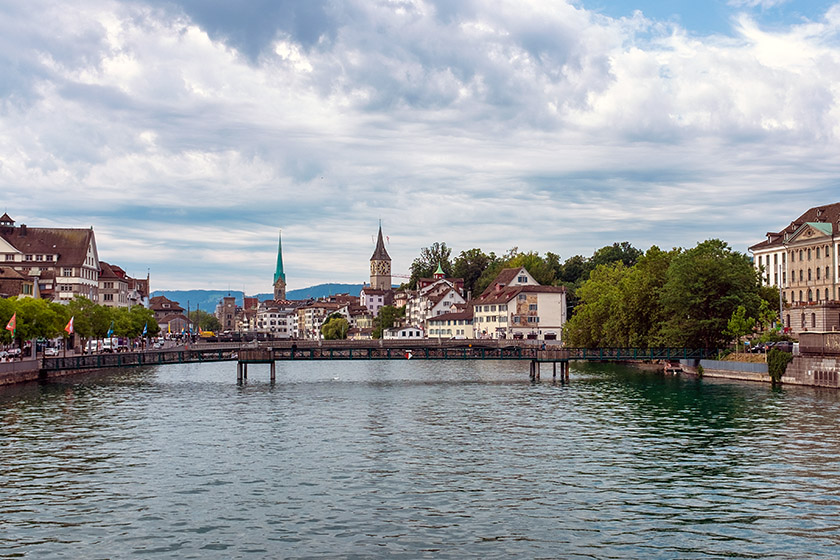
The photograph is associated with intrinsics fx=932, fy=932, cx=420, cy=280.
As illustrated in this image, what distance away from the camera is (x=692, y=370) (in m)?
86.9

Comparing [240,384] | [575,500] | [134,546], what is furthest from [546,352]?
[134,546]

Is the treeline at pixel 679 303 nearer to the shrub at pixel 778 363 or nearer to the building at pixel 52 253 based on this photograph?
the shrub at pixel 778 363

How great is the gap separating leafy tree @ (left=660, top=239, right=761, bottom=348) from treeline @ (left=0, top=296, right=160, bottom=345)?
55.4m

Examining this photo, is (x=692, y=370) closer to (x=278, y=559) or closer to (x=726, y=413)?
(x=726, y=413)

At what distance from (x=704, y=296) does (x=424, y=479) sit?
5959 cm

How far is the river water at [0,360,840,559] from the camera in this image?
23.3 metres

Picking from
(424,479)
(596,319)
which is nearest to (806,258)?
(596,319)

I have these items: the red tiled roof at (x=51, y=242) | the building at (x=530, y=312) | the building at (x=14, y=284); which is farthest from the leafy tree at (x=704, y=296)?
the red tiled roof at (x=51, y=242)

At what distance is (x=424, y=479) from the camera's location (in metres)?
31.7

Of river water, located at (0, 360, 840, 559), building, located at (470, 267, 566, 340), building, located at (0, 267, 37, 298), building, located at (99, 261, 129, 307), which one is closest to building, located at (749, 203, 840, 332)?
building, located at (470, 267, 566, 340)

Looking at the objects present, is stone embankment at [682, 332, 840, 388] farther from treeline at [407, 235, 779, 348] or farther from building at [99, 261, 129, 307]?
building at [99, 261, 129, 307]

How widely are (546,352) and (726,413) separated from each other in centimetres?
3585

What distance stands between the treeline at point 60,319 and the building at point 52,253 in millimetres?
9447

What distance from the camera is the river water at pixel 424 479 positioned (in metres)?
23.3
